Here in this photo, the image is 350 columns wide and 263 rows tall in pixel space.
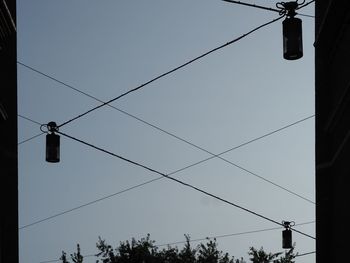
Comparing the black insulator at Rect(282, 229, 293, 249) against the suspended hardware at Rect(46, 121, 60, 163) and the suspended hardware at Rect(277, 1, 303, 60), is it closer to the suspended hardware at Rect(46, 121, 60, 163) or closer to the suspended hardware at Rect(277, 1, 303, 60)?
the suspended hardware at Rect(46, 121, 60, 163)

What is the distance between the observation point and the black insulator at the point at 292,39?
10.5 m

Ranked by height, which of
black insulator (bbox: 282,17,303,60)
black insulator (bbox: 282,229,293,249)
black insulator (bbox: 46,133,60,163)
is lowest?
black insulator (bbox: 282,229,293,249)

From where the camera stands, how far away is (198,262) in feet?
139

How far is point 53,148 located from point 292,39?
5276mm
